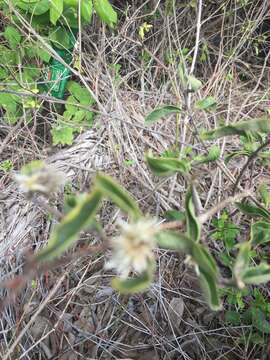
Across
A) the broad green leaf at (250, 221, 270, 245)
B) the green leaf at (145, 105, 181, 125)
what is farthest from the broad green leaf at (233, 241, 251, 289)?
the green leaf at (145, 105, 181, 125)

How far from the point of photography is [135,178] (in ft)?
5.52

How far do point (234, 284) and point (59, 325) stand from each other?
2.71 feet

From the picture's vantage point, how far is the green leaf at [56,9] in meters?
1.70

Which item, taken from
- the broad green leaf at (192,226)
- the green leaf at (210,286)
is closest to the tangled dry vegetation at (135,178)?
the broad green leaf at (192,226)

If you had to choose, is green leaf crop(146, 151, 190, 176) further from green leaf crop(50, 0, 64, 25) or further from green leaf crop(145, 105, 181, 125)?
green leaf crop(50, 0, 64, 25)

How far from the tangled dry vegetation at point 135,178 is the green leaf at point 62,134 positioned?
0.04m

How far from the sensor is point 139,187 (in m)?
1.67

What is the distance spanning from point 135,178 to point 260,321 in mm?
605

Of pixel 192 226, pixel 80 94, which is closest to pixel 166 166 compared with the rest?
pixel 192 226

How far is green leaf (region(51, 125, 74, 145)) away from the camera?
1.78 metres

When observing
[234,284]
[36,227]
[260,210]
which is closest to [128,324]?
[36,227]

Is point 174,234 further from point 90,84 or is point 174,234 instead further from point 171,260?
point 90,84

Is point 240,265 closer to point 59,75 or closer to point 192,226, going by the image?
point 192,226

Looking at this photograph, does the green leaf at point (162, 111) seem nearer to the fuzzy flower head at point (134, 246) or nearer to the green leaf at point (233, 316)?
the green leaf at point (233, 316)
